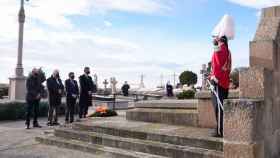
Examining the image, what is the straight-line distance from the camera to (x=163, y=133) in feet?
22.3

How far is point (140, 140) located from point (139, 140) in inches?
0.7

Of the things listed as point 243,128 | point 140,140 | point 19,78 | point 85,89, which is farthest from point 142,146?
point 19,78

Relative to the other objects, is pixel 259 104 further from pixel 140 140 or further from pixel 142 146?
pixel 140 140

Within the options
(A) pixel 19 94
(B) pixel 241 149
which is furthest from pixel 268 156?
(A) pixel 19 94

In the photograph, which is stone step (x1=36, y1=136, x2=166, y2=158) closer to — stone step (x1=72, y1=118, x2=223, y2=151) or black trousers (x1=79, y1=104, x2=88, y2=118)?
stone step (x1=72, y1=118, x2=223, y2=151)

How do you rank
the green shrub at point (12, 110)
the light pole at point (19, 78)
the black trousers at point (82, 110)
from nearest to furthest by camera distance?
the black trousers at point (82, 110) → the green shrub at point (12, 110) → the light pole at point (19, 78)

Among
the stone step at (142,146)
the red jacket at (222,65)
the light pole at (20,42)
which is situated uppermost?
the light pole at (20,42)

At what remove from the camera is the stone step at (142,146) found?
5.94m

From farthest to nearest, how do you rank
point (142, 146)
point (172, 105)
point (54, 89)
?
point (54, 89) < point (172, 105) < point (142, 146)

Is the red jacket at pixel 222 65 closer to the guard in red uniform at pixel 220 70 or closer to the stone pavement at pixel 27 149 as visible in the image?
the guard in red uniform at pixel 220 70

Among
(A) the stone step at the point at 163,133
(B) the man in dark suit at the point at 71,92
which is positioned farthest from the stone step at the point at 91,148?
(B) the man in dark suit at the point at 71,92

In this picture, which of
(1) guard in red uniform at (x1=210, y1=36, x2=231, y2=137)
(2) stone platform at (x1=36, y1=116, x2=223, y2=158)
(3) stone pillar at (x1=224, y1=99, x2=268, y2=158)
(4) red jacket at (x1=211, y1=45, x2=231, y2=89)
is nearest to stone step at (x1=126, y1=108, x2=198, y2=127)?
(2) stone platform at (x1=36, y1=116, x2=223, y2=158)

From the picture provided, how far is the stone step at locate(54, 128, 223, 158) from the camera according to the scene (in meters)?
5.94

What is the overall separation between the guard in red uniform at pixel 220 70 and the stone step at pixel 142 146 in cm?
58
